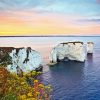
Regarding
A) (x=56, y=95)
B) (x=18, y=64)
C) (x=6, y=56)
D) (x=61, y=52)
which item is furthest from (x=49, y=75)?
(x=61, y=52)

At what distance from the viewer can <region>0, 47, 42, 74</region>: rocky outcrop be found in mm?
77025

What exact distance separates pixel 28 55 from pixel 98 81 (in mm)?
29980

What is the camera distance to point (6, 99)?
930cm

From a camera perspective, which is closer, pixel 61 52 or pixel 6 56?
pixel 6 56

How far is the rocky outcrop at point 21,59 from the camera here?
77.0 m

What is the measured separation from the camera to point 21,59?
84.7 metres

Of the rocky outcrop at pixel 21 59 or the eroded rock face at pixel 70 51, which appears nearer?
the rocky outcrop at pixel 21 59

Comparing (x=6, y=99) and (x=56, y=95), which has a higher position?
(x=6, y=99)

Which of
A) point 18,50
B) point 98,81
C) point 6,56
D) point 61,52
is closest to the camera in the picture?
point 98,81

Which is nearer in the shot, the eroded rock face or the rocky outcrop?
the rocky outcrop

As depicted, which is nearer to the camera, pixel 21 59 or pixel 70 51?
pixel 21 59

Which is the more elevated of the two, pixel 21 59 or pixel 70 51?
pixel 70 51

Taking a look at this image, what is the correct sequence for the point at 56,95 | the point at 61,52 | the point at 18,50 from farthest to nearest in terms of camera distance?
the point at 61,52
the point at 18,50
the point at 56,95

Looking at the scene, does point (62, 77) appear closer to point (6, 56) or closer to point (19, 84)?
point (6, 56)
